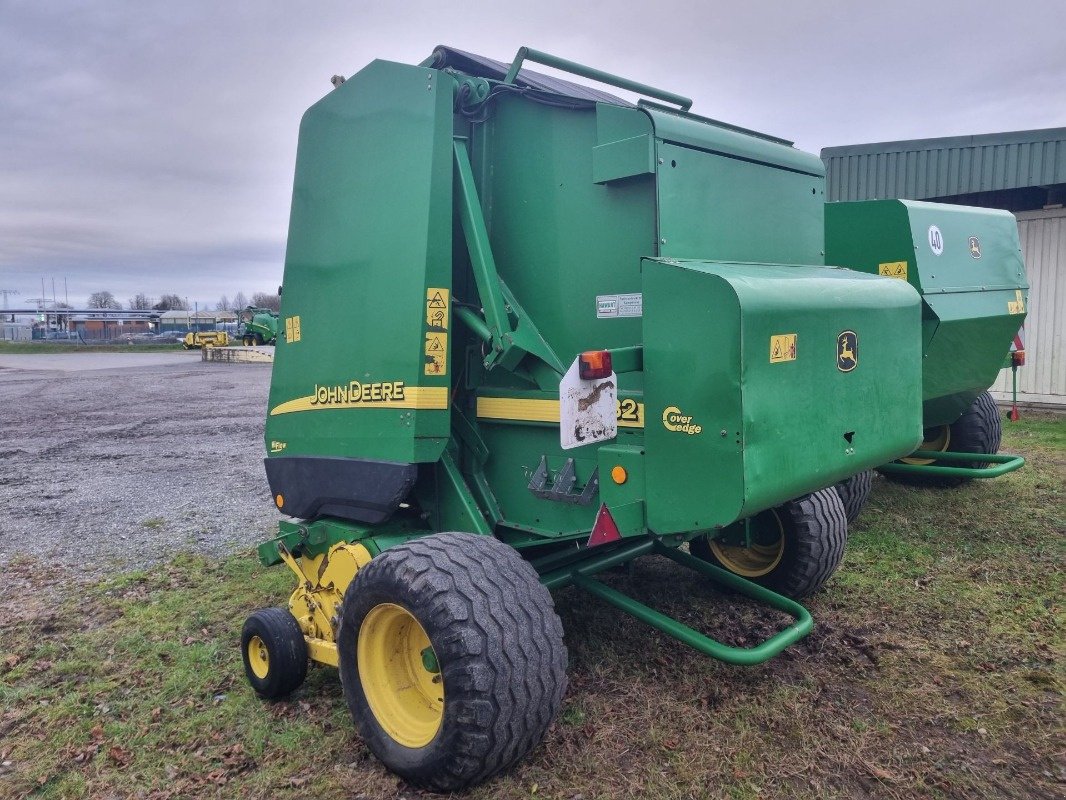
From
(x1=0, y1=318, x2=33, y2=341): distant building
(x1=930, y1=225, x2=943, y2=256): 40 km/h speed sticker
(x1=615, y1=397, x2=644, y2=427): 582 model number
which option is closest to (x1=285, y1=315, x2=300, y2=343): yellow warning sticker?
(x1=615, y1=397, x2=644, y2=427): 582 model number

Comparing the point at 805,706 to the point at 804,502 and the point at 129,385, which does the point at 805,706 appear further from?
the point at 129,385

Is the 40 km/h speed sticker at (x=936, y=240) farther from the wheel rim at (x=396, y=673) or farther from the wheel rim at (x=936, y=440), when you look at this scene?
the wheel rim at (x=396, y=673)

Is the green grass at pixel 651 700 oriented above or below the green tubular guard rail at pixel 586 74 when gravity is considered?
below

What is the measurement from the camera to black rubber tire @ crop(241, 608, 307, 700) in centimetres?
336

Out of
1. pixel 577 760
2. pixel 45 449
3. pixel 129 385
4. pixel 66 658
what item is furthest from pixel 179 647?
pixel 129 385

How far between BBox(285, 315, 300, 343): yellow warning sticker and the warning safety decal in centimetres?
97

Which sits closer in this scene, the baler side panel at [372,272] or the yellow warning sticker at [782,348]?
the yellow warning sticker at [782,348]

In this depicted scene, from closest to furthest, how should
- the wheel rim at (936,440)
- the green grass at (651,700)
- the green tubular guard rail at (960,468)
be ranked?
the green grass at (651,700) → the green tubular guard rail at (960,468) → the wheel rim at (936,440)

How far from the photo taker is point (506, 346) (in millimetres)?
3152

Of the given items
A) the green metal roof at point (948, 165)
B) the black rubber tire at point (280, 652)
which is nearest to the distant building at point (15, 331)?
the green metal roof at point (948, 165)

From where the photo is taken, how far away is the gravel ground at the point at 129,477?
6.07 metres

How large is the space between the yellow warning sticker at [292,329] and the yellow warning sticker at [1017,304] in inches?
183

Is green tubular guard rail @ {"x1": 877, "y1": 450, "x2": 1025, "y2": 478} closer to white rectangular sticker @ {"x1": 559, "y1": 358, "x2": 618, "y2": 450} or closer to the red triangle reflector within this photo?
the red triangle reflector

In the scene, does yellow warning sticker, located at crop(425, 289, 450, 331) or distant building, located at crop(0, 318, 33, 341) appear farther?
distant building, located at crop(0, 318, 33, 341)
